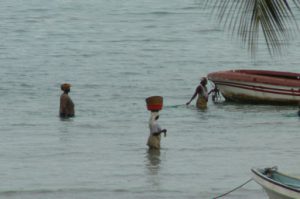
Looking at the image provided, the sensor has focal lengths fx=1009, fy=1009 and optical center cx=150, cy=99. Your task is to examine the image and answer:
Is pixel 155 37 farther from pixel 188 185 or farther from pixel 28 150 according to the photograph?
pixel 188 185

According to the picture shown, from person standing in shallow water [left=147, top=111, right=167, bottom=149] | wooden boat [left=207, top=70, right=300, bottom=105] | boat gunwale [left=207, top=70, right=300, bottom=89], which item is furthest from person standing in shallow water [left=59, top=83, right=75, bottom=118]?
person standing in shallow water [left=147, top=111, right=167, bottom=149]

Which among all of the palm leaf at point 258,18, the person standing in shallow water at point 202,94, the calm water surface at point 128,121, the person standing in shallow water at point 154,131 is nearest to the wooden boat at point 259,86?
the calm water surface at point 128,121

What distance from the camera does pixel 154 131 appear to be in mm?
18547

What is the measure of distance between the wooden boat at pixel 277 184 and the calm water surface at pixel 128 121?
297 cm

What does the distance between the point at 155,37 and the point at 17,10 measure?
76.8 feet

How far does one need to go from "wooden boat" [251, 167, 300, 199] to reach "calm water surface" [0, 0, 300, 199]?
2969 millimetres

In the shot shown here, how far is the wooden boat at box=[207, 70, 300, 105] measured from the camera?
28.8 metres

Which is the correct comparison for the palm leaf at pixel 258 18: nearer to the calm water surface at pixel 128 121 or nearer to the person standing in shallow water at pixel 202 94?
the calm water surface at pixel 128 121

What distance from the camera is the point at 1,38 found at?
204 feet

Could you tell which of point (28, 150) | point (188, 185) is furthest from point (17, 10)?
point (188, 185)

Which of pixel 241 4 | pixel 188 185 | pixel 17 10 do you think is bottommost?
pixel 188 185

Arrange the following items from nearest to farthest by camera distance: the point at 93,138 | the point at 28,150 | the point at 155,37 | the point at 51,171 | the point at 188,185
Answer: the point at 188,185, the point at 51,171, the point at 28,150, the point at 93,138, the point at 155,37

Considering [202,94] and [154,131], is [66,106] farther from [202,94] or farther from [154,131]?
[154,131]

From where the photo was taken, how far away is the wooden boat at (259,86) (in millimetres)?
28828
